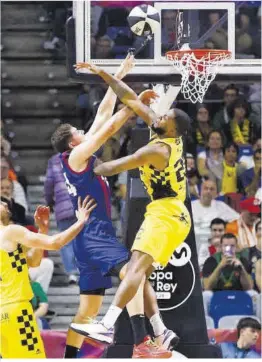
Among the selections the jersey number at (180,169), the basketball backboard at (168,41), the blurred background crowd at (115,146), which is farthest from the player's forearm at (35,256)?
the blurred background crowd at (115,146)

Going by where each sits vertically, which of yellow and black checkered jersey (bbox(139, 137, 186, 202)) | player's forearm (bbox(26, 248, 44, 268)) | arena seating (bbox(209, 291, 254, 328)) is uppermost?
yellow and black checkered jersey (bbox(139, 137, 186, 202))

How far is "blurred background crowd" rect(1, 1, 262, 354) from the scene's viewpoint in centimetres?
1636

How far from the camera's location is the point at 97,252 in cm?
1269

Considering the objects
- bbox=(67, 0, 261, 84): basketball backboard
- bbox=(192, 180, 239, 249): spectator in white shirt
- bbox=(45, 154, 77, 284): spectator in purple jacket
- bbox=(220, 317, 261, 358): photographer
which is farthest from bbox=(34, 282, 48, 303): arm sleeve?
bbox=(67, 0, 261, 84): basketball backboard

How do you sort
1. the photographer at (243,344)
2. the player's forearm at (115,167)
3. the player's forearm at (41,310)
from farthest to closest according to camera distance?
the player's forearm at (41,310) → the photographer at (243,344) → the player's forearm at (115,167)

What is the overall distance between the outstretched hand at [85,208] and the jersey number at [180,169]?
0.69m

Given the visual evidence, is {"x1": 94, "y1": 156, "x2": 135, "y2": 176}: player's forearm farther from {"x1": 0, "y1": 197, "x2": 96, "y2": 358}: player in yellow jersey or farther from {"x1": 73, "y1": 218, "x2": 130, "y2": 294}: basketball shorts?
{"x1": 73, "y1": 218, "x2": 130, "y2": 294}: basketball shorts

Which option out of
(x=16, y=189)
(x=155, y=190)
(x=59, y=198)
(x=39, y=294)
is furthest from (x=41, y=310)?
(x=155, y=190)

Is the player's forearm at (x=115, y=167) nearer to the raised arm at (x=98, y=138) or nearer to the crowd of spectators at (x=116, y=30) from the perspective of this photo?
the raised arm at (x=98, y=138)

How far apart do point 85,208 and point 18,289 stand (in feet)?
2.74

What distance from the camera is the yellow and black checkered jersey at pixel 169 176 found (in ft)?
41.1

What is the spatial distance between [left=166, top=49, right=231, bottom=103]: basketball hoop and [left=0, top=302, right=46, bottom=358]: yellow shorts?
242cm

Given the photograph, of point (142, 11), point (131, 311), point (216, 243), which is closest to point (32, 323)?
point (131, 311)

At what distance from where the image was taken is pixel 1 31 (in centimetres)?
1916
